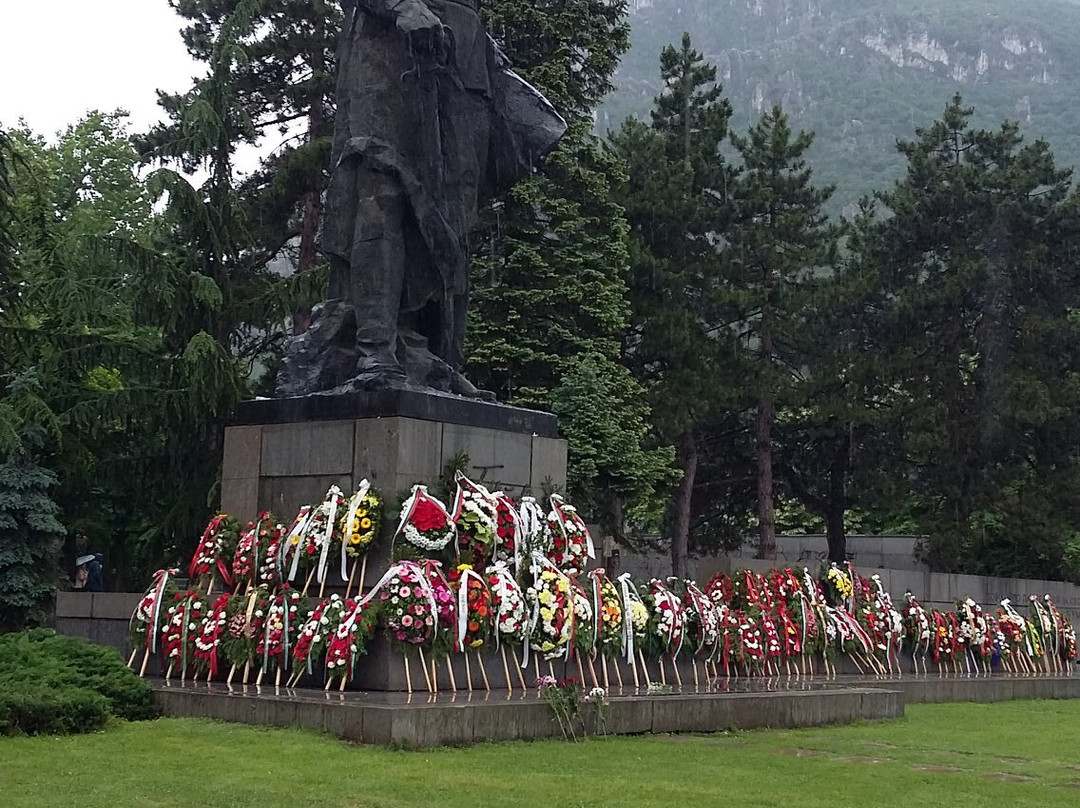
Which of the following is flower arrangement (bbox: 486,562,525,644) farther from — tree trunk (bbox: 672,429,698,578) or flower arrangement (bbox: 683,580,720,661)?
tree trunk (bbox: 672,429,698,578)

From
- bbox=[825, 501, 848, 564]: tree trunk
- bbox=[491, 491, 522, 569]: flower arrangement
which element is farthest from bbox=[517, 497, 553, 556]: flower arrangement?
bbox=[825, 501, 848, 564]: tree trunk

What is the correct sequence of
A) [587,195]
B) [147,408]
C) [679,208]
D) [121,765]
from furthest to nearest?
[679,208]
[587,195]
[147,408]
[121,765]

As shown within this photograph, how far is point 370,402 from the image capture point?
9.91 meters

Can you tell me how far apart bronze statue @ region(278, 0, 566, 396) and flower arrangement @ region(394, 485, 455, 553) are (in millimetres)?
1192

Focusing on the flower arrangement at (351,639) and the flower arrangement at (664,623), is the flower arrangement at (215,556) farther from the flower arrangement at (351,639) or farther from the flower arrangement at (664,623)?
the flower arrangement at (664,623)

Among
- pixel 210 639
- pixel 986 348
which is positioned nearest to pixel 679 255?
pixel 986 348

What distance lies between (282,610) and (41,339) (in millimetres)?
11324

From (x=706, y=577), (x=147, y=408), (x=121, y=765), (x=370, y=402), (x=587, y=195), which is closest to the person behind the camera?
(x=121, y=765)

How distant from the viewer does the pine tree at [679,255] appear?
27.7m

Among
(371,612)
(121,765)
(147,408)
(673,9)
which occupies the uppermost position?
(673,9)

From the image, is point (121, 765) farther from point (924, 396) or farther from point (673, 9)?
point (673, 9)

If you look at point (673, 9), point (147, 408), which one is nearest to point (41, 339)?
point (147, 408)

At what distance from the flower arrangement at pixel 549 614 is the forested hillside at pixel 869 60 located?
82791 mm

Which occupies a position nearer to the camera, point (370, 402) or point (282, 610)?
point (282, 610)
